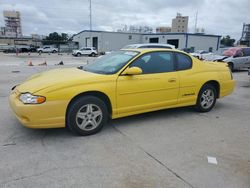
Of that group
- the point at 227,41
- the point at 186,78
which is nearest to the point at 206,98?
the point at 186,78

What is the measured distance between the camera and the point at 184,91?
4922mm

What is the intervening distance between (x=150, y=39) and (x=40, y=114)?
155 ft

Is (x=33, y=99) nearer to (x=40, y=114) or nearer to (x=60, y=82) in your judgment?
(x=40, y=114)

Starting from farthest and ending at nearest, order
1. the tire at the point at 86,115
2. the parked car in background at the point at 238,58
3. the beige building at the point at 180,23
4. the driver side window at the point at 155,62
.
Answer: the beige building at the point at 180,23 < the parked car in background at the point at 238,58 < the driver side window at the point at 155,62 < the tire at the point at 86,115

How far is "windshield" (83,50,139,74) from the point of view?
4260mm

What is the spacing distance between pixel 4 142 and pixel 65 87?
1.32 m

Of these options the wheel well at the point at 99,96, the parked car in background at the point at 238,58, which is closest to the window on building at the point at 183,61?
the wheel well at the point at 99,96

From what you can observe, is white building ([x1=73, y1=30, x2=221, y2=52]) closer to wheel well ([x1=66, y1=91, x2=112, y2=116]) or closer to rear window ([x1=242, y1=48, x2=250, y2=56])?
rear window ([x1=242, y1=48, x2=250, y2=56])

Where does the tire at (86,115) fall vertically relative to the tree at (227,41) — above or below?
below

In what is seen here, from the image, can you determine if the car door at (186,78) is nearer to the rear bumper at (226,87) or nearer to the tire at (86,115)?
the rear bumper at (226,87)

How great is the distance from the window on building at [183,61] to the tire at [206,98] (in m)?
0.70

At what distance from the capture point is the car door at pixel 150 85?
416 cm

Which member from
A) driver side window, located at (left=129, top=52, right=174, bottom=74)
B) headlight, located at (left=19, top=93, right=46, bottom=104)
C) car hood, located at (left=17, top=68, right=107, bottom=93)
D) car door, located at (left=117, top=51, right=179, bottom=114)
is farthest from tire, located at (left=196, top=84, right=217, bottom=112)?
headlight, located at (left=19, top=93, right=46, bottom=104)

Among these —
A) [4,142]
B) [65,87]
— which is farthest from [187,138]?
[4,142]
